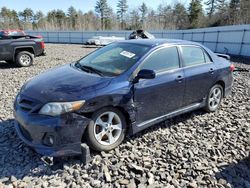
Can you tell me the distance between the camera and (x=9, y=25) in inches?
1873

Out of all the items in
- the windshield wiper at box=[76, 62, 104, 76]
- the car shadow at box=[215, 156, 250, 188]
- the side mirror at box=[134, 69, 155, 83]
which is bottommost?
the car shadow at box=[215, 156, 250, 188]

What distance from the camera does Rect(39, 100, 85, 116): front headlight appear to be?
2.82 metres

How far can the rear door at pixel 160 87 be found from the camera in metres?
3.50

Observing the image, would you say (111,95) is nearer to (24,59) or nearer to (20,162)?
(20,162)

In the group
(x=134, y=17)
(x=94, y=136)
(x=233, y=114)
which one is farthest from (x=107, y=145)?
(x=134, y=17)

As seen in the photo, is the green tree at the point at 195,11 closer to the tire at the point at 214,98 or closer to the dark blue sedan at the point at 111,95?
the tire at the point at 214,98

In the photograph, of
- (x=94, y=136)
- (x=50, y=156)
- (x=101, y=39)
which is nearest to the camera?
(x=50, y=156)

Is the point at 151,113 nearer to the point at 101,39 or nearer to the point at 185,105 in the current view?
the point at 185,105

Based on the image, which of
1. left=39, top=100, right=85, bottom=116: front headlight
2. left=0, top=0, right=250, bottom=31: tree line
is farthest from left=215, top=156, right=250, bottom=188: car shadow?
left=0, top=0, right=250, bottom=31: tree line

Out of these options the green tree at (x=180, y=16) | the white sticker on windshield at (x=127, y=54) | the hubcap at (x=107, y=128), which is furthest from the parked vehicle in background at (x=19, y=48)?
the green tree at (x=180, y=16)

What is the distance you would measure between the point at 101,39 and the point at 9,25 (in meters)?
31.2

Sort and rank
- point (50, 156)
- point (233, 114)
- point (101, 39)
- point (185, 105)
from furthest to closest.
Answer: point (101, 39), point (233, 114), point (185, 105), point (50, 156)

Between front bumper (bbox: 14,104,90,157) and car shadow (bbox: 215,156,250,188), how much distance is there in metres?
1.86

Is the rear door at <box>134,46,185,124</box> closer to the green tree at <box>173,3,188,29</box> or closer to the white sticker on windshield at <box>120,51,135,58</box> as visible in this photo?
the white sticker on windshield at <box>120,51,135,58</box>
